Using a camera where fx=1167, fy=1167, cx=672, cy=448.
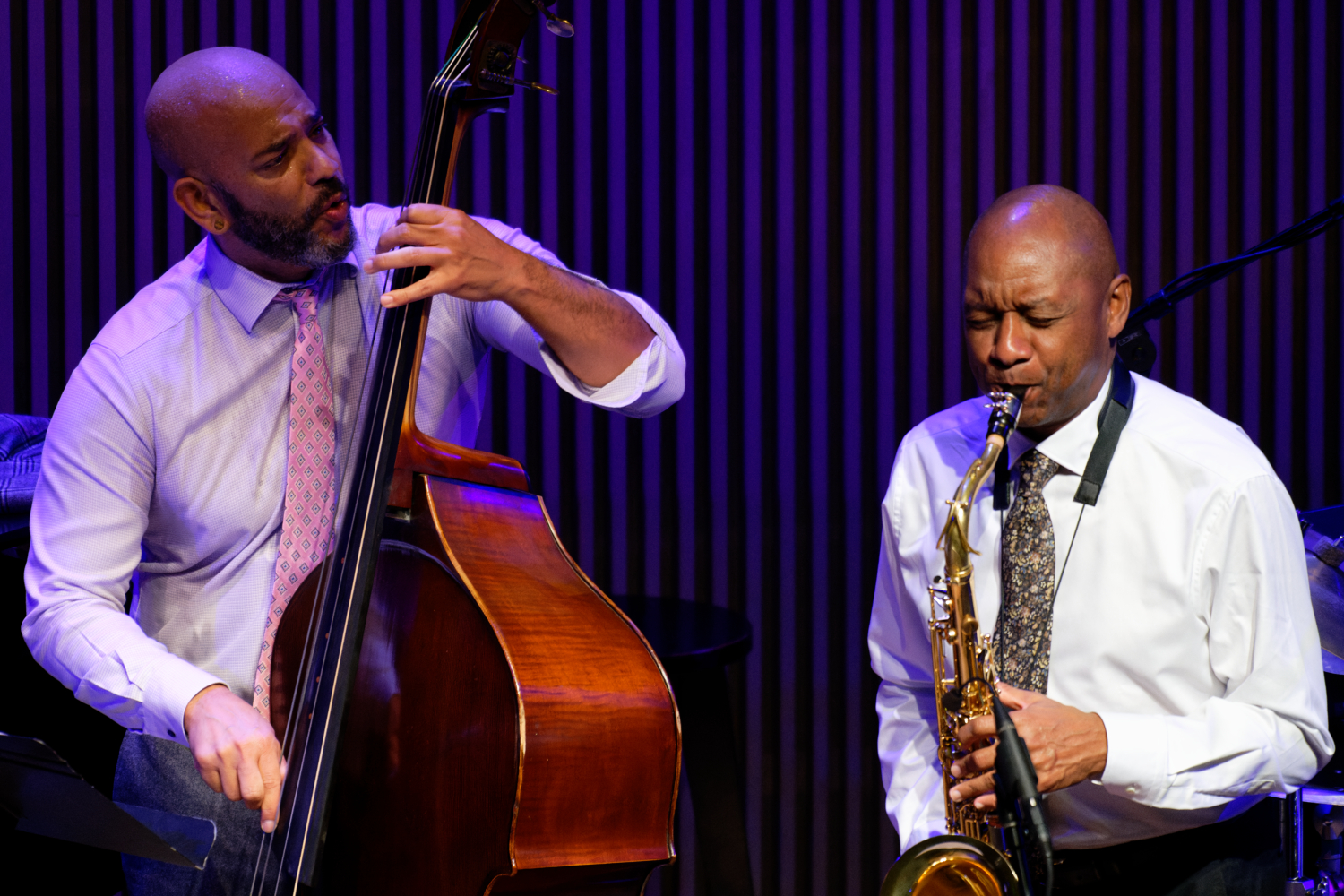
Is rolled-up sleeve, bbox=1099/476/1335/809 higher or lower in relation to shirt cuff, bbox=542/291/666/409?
lower

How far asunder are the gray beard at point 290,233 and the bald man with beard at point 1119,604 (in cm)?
91

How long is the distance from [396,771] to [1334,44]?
9.36 ft

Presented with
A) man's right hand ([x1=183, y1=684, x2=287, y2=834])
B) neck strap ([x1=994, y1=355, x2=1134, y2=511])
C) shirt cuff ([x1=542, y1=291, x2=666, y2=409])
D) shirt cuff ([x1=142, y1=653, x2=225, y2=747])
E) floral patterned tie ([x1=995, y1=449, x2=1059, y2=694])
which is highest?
shirt cuff ([x1=542, y1=291, x2=666, y2=409])

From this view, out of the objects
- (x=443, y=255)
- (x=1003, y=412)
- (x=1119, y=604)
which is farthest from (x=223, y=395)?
(x=1119, y=604)

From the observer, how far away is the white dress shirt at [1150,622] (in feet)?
4.81

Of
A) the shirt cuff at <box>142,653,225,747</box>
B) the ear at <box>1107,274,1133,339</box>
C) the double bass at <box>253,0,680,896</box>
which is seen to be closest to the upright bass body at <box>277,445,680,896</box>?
the double bass at <box>253,0,680,896</box>

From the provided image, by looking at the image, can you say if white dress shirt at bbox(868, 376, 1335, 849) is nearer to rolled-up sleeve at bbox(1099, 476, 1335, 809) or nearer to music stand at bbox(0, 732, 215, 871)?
rolled-up sleeve at bbox(1099, 476, 1335, 809)

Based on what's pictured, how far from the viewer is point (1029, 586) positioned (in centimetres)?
168

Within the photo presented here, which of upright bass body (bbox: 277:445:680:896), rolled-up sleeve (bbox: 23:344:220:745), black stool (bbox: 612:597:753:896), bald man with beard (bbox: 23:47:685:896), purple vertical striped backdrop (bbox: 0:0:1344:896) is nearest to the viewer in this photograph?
upright bass body (bbox: 277:445:680:896)

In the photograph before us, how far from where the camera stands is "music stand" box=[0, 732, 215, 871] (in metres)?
1.22

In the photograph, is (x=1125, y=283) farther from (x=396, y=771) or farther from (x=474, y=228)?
(x=396, y=771)

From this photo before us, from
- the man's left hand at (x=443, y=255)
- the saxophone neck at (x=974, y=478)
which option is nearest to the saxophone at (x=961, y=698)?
the saxophone neck at (x=974, y=478)

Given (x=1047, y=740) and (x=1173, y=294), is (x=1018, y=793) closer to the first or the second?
(x=1047, y=740)

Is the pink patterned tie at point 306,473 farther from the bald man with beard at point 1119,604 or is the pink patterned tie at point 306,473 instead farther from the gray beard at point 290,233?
the bald man with beard at point 1119,604
